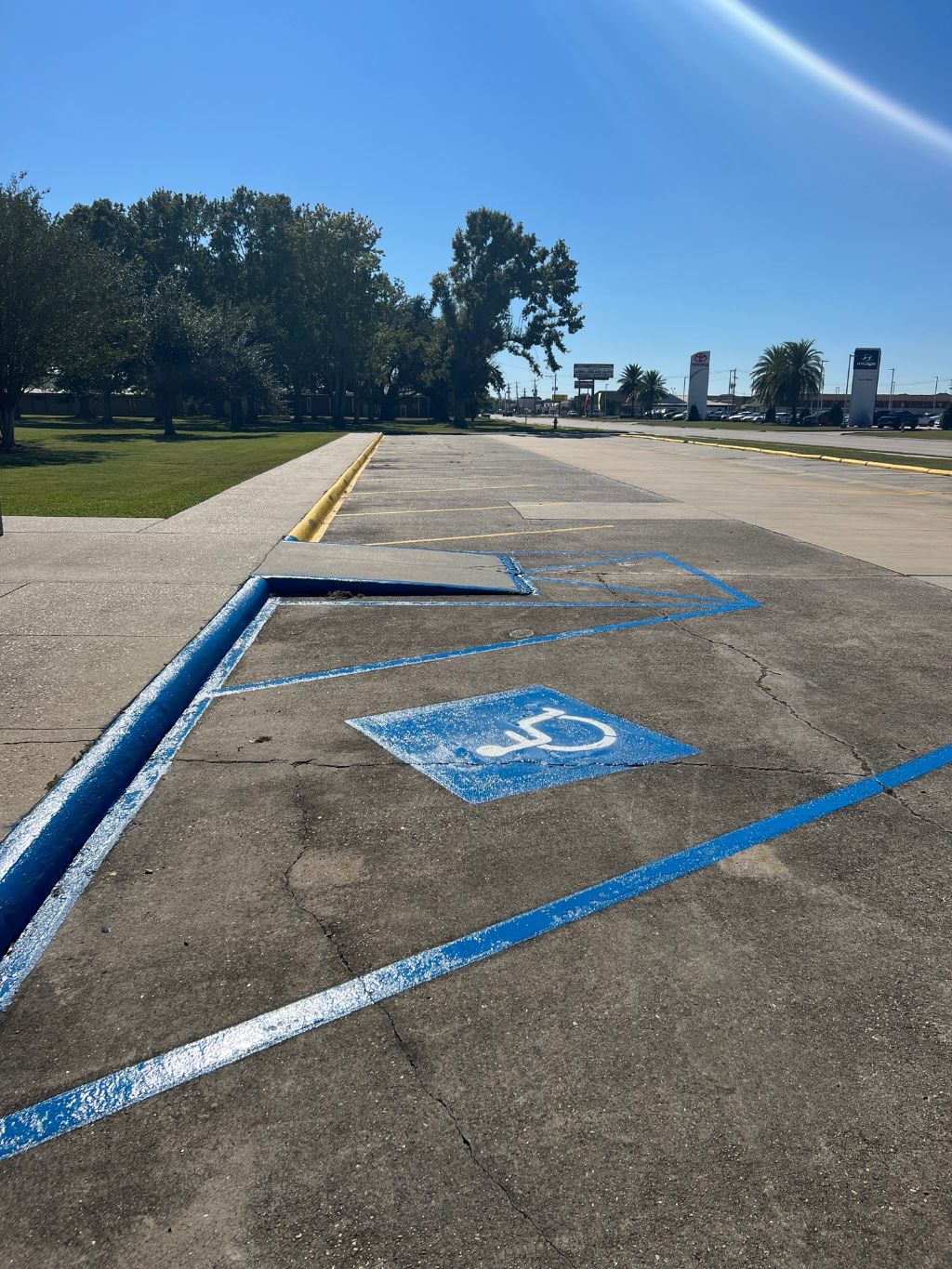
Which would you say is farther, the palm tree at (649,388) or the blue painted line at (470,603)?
the palm tree at (649,388)

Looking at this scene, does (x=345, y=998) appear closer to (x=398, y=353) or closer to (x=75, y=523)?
(x=75, y=523)

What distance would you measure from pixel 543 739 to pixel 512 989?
2.26m

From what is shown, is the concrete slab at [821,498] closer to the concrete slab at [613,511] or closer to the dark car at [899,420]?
the concrete slab at [613,511]

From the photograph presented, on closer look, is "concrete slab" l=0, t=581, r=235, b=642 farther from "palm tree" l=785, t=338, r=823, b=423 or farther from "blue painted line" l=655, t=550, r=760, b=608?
"palm tree" l=785, t=338, r=823, b=423

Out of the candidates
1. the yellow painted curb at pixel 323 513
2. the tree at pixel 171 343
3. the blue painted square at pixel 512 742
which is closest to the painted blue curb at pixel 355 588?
the yellow painted curb at pixel 323 513

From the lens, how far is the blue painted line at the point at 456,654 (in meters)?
6.14

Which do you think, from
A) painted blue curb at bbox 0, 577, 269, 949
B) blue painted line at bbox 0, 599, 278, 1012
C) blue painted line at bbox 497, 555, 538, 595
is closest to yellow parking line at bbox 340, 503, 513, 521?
blue painted line at bbox 497, 555, 538, 595

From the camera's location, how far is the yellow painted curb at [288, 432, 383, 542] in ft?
40.1

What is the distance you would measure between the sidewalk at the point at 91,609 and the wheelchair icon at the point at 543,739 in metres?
2.13

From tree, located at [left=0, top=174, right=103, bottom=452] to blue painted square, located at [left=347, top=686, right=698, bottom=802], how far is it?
1111 inches

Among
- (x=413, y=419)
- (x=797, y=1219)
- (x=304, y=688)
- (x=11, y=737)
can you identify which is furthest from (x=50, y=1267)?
(x=413, y=419)

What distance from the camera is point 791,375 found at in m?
103

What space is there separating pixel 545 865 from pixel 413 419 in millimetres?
104868

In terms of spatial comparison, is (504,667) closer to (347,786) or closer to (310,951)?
(347,786)
